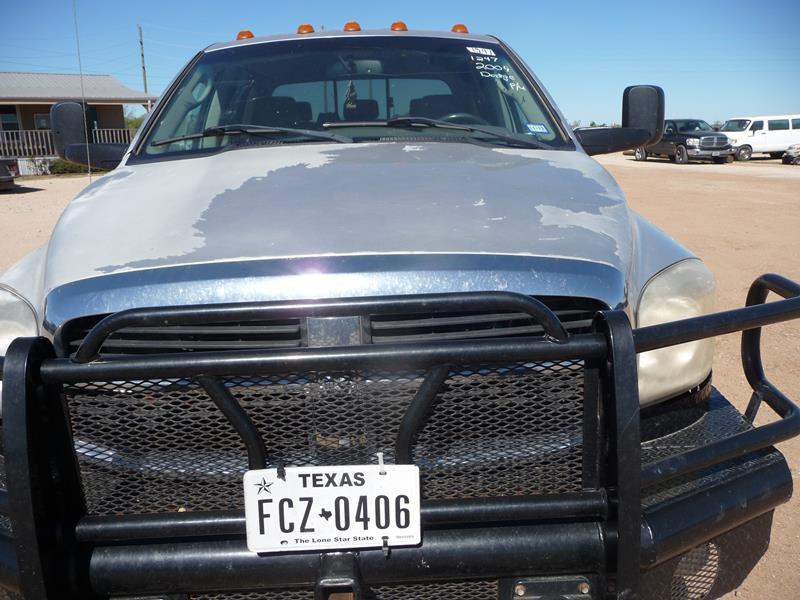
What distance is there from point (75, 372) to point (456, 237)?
100 centimetres

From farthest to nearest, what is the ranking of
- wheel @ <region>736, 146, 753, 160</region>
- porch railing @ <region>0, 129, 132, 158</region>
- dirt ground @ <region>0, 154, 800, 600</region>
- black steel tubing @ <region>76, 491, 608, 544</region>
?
porch railing @ <region>0, 129, 132, 158</region>, wheel @ <region>736, 146, 753, 160</region>, dirt ground @ <region>0, 154, 800, 600</region>, black steel tubing @ <region>76, 491, 608, 544</region>

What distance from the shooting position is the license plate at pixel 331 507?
1.75m

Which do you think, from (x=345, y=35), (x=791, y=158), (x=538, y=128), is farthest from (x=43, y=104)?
(x=538, y=128)

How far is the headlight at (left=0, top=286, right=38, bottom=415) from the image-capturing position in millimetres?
2139

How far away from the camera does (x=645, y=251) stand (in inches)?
91.9

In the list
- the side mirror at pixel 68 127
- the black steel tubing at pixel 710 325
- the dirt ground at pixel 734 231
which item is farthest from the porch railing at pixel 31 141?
the black steel tubing at pixel 710 325

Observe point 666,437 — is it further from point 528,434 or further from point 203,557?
point 203,557

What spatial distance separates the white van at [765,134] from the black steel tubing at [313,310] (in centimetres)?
3035

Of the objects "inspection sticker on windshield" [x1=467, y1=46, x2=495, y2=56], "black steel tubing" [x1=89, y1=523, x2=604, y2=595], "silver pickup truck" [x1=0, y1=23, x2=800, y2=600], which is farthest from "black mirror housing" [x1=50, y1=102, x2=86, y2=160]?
"black steel tubing" [x1=89, y1=523, x2=604, y2=595]

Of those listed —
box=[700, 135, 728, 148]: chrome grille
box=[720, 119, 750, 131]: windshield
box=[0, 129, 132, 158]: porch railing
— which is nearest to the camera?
box=[700, 135, 728, 148]: chrome grille

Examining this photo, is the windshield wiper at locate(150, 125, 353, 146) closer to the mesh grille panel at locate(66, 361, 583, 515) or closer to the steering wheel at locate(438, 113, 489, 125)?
the steering wheel at locate(438, 113, 489, 125)

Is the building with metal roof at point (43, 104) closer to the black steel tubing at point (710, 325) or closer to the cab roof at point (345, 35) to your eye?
the cab roof at point (345, 35)

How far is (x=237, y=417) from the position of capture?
5.69 ft

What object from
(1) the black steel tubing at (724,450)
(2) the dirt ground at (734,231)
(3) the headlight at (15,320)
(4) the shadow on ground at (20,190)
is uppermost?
(3) the headlight at (15,320)
